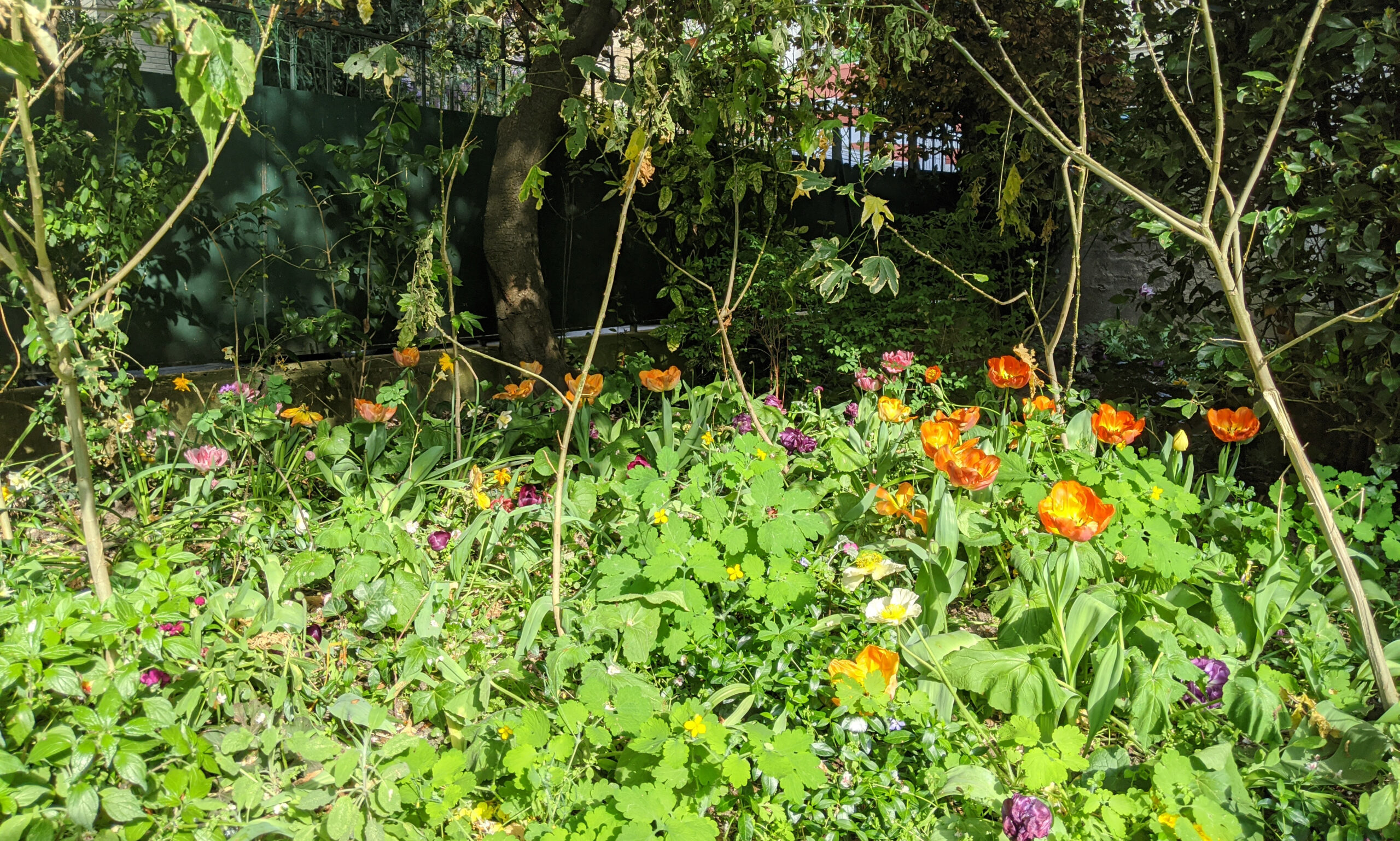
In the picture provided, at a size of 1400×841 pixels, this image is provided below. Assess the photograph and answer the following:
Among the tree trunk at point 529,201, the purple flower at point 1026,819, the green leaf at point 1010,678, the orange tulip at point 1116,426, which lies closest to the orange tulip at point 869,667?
the green leaf at point 1010,678

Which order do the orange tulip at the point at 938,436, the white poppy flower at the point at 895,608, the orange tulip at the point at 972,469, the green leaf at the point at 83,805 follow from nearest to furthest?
1. the green leaf at the point at 83,805
2. the white poppy flower at the point at 895,608
3. the orange tulip at the point at 972,469
4. the orange tulip at the point at 938,436

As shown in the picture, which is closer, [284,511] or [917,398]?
[284,511]

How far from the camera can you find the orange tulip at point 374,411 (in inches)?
115

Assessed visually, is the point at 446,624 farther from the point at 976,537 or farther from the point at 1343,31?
the point at 1343,31

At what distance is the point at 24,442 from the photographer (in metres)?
3.21

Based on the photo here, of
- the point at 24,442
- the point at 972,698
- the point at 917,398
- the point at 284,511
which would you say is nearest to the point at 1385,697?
the point at 972,698

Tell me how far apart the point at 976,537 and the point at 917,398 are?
1935 mm

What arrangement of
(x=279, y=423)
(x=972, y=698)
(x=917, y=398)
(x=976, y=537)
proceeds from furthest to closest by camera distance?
(x=917, y=398) < (x=279, y=423) < (x=976, y=537) < (x=972, y=698)

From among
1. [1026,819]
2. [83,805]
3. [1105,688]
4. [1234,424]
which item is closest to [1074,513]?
[1105,688]

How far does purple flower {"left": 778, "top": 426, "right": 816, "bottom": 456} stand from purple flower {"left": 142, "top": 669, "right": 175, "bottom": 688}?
75.2 inches

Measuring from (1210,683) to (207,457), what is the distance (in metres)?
2.72

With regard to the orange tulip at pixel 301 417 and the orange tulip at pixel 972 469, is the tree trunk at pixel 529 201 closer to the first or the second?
the orange tulip at pixel 301 417

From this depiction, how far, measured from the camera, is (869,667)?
180 centimetres

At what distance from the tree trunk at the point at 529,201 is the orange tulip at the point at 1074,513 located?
286cm
